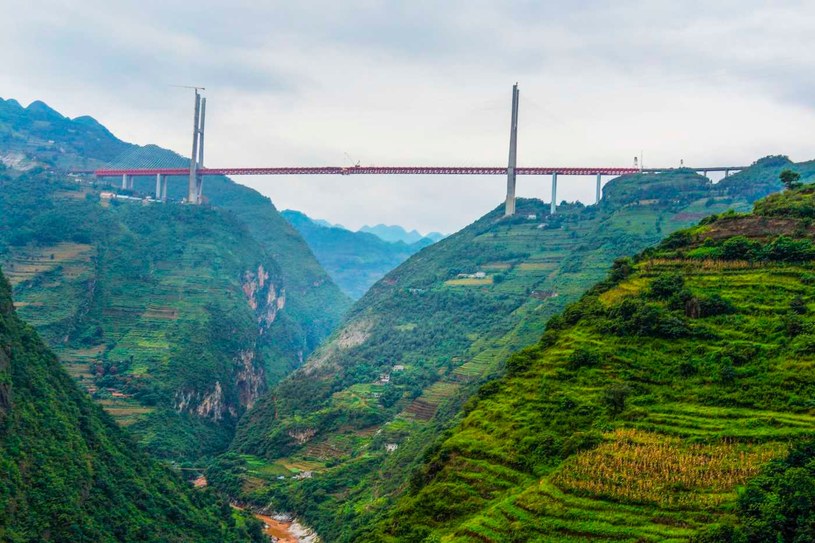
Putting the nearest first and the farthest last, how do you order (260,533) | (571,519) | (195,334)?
1. (571,519)
2. (260,533)
3. (195,334)

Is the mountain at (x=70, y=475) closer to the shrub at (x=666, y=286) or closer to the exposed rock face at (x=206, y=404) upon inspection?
the shrub at (x=666, y=286)

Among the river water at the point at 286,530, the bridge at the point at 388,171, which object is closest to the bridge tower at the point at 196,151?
the bridge at the point at 388,171

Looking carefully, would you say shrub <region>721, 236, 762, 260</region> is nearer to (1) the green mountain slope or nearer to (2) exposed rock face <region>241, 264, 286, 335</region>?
(1) the green mountain slope

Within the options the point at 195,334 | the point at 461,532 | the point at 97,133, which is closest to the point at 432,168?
Result: the point at 195,334

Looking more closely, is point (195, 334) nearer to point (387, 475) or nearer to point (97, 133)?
Result: point (387, 475)

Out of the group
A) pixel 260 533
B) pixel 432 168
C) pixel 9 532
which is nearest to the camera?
pixel 9 532

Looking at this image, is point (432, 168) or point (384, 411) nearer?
point (384, 411)
